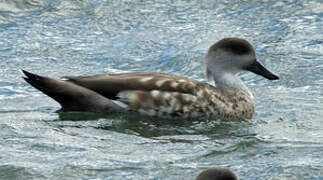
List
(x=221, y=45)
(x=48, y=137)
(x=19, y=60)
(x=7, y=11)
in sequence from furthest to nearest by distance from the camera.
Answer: (x=7, y=11) → (x=19, y=60) → (x=221, y=45) → (x=48, y=137)

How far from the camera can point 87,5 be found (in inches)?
680

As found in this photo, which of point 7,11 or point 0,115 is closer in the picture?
point 0,115

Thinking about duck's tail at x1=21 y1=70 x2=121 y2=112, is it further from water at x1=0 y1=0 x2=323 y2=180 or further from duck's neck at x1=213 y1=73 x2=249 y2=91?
duck's neck at x1=213 y1=73 x2=249 y2=91

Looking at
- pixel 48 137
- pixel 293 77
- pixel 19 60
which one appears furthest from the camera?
pixel 19 60

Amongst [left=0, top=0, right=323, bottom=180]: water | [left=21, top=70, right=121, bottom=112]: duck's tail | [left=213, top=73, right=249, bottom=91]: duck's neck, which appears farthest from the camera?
[left=213, top=73, right=249, bottom=91]: duck's neck

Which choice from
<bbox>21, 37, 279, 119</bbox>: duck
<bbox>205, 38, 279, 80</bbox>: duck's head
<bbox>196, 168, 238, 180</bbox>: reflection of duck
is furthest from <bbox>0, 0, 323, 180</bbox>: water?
<bbox>196, 168, 238, 180</bbox>: reflection of duck

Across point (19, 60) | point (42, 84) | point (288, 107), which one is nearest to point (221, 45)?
point (288, 107)

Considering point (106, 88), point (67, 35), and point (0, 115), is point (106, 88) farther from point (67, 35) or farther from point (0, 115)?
point (67, 35)

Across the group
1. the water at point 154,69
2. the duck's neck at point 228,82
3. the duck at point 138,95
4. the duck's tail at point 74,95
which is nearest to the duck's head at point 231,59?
the duck's neck at point 228,82

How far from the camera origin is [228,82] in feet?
39.7

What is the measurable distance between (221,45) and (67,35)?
433cm

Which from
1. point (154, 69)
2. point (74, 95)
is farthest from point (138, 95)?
point (154, 69)

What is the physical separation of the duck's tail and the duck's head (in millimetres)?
1471

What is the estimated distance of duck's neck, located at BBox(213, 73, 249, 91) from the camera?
1205 cm
